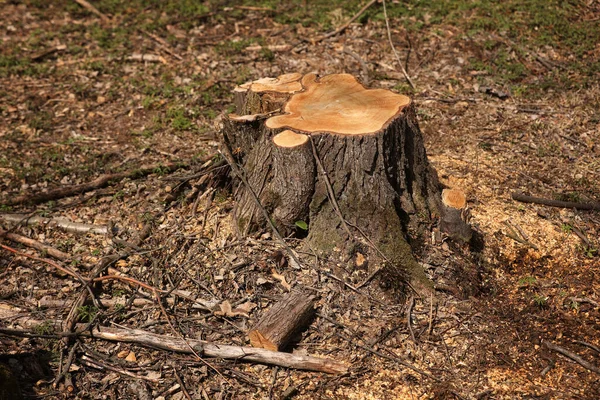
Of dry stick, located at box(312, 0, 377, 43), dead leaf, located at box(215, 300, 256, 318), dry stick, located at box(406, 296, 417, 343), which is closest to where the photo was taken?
dry stick, located at box(406, 296, 417, 343)

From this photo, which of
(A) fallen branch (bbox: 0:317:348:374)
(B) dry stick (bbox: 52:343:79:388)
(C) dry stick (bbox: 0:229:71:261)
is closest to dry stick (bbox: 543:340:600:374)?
(A) fallen branch (bbox: 0:317:348:374)

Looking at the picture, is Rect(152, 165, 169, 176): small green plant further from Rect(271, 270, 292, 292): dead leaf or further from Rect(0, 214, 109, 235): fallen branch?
Rect(271, 270, 292, 292): dead leaf

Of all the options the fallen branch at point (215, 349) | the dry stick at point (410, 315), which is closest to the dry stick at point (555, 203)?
the dry stick at point (410, 315)

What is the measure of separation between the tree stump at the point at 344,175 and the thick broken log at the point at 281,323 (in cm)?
54

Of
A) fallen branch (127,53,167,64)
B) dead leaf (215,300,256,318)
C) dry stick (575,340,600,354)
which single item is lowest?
dry stick (575,340,600,354)

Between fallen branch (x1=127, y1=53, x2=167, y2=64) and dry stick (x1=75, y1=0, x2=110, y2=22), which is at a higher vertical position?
dry stick (x1=75, y1=0, x2=110, y2=22)

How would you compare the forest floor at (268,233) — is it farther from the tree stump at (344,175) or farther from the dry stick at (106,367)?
the tree stump at (344,175)

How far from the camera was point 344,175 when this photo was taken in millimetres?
4328

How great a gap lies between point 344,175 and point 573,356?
6.36ft

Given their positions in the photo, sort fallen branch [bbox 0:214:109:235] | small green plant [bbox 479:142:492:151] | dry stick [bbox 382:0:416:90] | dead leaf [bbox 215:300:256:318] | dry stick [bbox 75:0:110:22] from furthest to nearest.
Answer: dry stick [bbox 75:0:110:22]
dry stick [bbox 382:0:416:90]
small green plant [bbox 479:142:492:151]
fallen branch [bbox 0:214:109:235]
dead leaf [bbox 215:300:256:318]

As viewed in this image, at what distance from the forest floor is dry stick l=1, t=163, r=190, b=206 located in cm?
2

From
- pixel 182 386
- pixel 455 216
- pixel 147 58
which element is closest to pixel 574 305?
pixel 455 216

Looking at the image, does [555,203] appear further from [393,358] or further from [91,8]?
[91,8]

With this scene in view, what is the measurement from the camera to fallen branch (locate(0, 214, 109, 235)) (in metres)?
5.16
